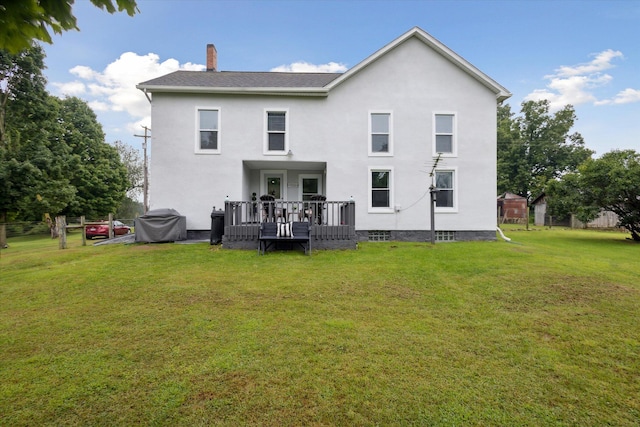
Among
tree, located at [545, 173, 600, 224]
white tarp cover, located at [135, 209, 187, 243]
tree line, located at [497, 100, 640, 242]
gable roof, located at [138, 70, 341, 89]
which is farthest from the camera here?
tree line, located at [497, 100, 640, 242]

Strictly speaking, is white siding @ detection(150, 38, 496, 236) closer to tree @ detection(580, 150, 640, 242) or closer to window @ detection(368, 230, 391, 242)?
window @ detection(368, 230, 391, 242)

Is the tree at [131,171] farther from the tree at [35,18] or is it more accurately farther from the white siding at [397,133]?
the tree at [35,18]

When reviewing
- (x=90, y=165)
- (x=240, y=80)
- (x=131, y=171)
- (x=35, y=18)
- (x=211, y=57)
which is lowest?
(x=35, y=18)

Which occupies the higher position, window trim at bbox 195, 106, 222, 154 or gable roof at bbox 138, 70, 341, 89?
gable roof at bbox 138, 70, 341, 89

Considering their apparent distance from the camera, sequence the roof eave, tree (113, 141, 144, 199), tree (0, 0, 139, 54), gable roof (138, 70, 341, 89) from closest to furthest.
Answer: tree (0, 0, 139, 54) < the roof eave < gable roof (138, 70, 341, 89) < tree (113, 141, 144, 199)

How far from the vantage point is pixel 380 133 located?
12.6m

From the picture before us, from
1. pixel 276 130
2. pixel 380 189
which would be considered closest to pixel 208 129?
pixel 276 130

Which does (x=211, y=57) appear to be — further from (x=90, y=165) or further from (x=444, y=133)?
(x=90, y=165)

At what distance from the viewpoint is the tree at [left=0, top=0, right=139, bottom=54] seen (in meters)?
1.88

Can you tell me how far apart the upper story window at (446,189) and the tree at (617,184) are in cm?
815

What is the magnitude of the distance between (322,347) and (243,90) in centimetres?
1125

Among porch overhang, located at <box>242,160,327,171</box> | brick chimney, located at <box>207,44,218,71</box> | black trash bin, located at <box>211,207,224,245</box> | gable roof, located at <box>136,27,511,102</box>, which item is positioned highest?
brick chimney, located at <box>207,44,218,71</box>

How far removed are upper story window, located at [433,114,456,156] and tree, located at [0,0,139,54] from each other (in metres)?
12.3

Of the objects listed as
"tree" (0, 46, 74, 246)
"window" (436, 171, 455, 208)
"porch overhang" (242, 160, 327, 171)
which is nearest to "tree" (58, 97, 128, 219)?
"tree" (0, 46, 74, 246)
